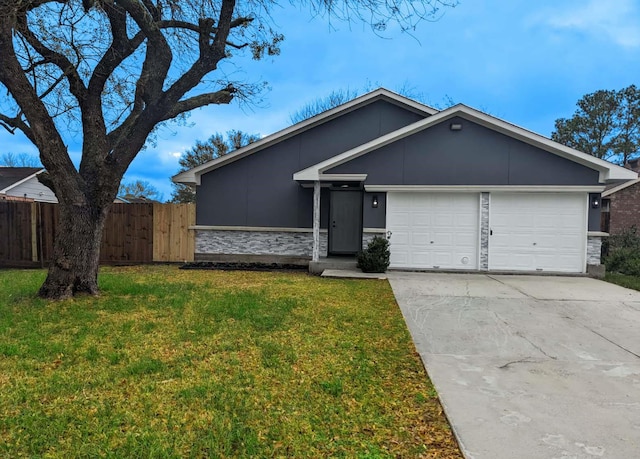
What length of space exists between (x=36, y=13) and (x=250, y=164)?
A: 6.19 meters

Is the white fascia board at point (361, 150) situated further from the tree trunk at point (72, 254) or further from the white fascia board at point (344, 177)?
the tree trunk at point (72, 254)

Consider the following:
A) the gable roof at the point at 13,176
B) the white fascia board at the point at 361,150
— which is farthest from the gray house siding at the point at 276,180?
the gable roof at the point at 13,176

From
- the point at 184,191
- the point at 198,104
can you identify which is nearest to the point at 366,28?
the point at 198,104

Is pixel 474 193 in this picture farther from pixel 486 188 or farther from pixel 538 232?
pixel 538 232

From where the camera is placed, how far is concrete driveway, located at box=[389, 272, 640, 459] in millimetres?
2428

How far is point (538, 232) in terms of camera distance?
9492 mm

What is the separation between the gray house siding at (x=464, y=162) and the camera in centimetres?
928

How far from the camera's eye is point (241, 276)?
919 cm

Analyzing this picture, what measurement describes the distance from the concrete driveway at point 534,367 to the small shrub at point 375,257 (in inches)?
83.4

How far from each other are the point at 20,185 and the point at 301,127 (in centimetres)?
2047

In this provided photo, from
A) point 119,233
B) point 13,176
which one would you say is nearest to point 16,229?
point 119,233

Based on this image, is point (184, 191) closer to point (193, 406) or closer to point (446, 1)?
point (446, 1)

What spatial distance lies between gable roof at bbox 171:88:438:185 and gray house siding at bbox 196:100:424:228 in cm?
15

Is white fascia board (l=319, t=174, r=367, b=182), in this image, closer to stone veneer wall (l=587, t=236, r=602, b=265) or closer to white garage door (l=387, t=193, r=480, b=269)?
white garage door (l=387, t=193, r=480, b=269)
